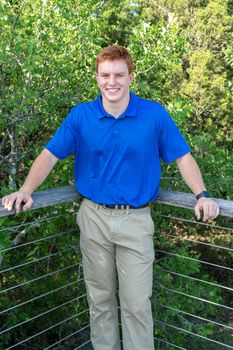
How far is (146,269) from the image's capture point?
2572 millimetres

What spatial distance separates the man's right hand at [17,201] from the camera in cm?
232

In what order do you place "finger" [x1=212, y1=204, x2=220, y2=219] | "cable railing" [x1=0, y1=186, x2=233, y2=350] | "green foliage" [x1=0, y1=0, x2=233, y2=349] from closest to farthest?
"finger" [x1=212, y1=204, x2=220, y2=219]
"green foliage" [x1=0, y1=0, x2=233, y2=349]
"cable railing" [x1=0, y1=186, x2=233, y2=350]

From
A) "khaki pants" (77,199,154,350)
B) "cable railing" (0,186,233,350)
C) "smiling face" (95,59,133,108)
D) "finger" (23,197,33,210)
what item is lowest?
"cable railing" (0,186,233,350)

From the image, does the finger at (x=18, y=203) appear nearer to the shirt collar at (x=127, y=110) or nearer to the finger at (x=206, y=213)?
the shirt collar at (x=127, y=110)

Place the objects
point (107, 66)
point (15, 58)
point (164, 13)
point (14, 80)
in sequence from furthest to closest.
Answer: point (164, 13), point (14, 80), point (15, 58), point (107, 66)

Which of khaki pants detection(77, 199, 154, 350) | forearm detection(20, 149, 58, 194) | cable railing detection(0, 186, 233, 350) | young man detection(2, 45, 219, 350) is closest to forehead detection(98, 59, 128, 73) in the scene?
young man detection(2, 45, 219, 350)

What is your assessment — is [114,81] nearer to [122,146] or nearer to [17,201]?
[122,146]

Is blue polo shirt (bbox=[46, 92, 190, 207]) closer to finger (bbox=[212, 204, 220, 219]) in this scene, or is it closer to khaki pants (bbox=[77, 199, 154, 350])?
khaki pants (bbox=[77, 199, 154, 350])

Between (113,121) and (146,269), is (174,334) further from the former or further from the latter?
(113,121)

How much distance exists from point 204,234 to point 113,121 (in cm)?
625

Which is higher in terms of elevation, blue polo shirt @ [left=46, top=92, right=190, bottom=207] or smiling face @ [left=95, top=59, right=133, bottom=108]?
smiling face @ [left=95, top=59, right=133, bottom=108]

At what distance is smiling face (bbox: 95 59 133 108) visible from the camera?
2449mm

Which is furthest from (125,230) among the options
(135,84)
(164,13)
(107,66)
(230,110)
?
(164,13)

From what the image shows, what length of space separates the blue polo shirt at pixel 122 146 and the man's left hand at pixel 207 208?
0.27 metres
